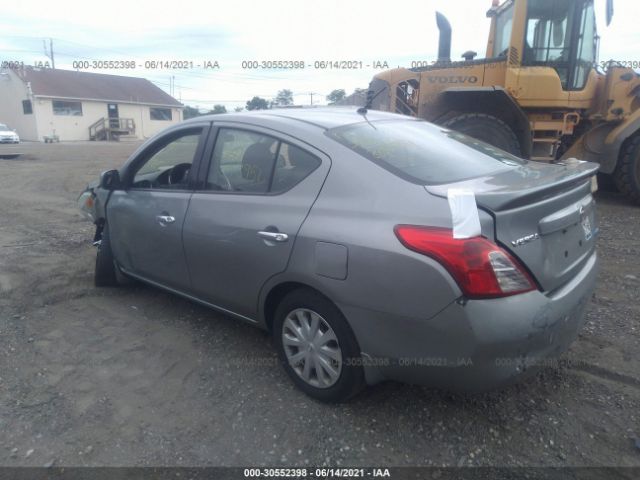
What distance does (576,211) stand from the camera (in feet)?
8.62

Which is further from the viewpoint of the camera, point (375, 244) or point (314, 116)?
point (314, 116)

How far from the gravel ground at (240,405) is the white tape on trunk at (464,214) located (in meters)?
1.11

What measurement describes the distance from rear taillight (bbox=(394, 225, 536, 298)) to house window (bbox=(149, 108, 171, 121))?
47.0 m

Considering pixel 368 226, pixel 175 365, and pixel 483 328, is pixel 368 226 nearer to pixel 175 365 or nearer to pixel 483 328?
pixel 483 328

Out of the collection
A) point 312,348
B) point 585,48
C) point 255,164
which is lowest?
point 312,348

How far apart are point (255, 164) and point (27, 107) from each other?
42.1m

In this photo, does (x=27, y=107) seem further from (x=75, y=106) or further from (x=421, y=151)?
(x=421, y=151)

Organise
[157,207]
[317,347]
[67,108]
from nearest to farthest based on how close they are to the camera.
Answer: [317,347], [157,207], [67,108]

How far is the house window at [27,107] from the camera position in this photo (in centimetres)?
3735

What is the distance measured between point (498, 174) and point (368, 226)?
0.93m

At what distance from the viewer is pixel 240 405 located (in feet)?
9.31

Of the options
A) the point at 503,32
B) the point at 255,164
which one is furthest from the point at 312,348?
the point at 503,32

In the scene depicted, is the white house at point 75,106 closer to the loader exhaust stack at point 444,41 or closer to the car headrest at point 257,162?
the loader exhaust stack at point 444,41

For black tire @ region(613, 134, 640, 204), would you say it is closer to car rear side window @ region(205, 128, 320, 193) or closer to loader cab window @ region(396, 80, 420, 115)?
loader cab window @ region(396, 80, 420, 115)
